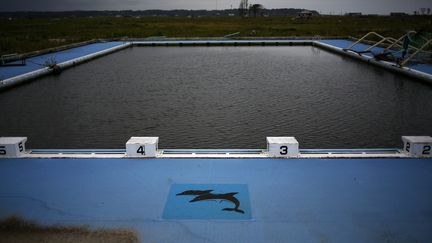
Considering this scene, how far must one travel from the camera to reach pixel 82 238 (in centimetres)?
404

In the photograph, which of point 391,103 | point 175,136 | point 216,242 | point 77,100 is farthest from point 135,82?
point 216,242

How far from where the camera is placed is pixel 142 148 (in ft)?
20.5

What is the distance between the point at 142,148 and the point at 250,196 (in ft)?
7.61

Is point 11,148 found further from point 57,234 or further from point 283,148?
point 283,148

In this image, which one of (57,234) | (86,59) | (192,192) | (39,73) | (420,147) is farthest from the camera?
(86,59)

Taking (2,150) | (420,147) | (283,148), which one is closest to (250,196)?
(283,148)

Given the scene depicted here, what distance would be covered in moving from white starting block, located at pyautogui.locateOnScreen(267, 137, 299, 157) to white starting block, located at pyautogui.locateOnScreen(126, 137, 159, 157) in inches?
82.2

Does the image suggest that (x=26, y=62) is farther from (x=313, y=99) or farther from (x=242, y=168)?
(x=242, y=168)

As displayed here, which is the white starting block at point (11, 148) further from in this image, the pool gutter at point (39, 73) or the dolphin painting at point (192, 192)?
the pool gutter at point (39, 73)

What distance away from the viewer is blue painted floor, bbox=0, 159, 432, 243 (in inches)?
162

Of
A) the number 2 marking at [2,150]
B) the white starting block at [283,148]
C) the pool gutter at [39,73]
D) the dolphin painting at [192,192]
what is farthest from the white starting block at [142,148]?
the pool gutter at [39,73]

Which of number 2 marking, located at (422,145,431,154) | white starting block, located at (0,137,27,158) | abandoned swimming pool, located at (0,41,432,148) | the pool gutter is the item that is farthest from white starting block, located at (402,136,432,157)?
the pool gutter

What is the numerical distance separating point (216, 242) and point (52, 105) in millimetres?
9602

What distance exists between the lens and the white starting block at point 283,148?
6.14 metres
